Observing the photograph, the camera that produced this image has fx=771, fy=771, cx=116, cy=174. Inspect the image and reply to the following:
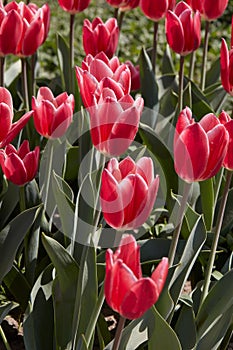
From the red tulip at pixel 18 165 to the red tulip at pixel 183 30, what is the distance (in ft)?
1.88

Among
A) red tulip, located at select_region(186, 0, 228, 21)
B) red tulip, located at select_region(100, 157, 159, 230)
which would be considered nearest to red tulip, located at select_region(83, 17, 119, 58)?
red tulip, located at select_region(186, 0, 228, 21)

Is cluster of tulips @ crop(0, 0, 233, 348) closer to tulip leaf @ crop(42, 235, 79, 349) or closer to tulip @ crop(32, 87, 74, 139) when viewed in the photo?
tulip @ crop(32, 87, 74, 139)

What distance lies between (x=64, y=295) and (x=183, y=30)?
811mm

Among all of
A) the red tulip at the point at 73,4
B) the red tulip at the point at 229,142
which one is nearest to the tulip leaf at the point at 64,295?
the red tulip at the point at 229,142

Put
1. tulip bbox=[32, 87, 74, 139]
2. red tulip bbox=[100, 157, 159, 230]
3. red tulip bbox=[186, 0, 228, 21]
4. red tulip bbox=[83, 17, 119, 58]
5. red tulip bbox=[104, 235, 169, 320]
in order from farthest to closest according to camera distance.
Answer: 1. red tulip bbox=[186, 0, 228, 21]
2. red tulip bbox=[83, 17, 119, 58]
3. tulip bbox=[32, 87, 74, 139]
4. red tulip bbox=[100, 157, 159, 230]
5. red tulip bbox=[104, 235, 169, 320]

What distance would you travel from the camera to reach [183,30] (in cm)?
207

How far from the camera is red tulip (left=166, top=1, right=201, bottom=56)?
2.05m

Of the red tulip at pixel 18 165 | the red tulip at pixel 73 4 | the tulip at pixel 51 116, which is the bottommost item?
the red tulip at pixel 18 165

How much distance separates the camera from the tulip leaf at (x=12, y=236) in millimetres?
1708

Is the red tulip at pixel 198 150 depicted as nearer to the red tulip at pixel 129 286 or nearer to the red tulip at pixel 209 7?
the red tulip at pixel 129 286

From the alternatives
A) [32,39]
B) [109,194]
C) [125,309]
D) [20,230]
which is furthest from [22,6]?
[125,309]

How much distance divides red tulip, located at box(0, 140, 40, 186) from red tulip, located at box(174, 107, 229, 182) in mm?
431

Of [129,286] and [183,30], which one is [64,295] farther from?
[183,30]

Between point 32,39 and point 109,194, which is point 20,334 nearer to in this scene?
point 32,39
